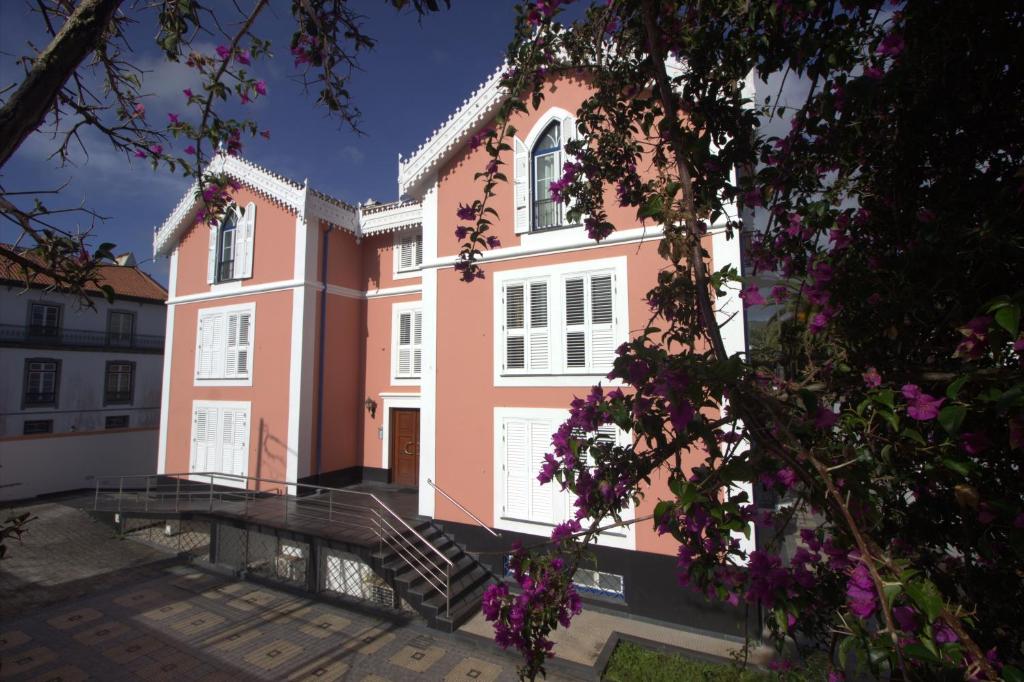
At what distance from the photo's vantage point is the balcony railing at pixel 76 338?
19.9 meters

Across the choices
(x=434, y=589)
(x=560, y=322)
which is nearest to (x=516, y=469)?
(x=434, y=589)

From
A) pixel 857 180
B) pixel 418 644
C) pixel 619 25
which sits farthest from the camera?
pixel 418 644

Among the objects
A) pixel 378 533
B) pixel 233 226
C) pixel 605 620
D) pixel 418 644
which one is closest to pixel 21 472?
pixel 233 226

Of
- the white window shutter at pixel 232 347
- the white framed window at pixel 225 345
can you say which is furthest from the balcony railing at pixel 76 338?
the white window shutter at pixel 232 347

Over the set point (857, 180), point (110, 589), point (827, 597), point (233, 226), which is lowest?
point (110, 589)

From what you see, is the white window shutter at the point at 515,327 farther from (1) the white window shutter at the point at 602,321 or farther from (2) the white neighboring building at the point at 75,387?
(2) the white neighboring building at the point at 75,387

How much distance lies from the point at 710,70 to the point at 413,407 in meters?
11.3

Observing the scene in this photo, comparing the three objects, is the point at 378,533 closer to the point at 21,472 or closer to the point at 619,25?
the point at 619,25

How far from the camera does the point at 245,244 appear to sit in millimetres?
13531

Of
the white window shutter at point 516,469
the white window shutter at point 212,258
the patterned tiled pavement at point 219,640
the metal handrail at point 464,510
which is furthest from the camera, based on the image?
the white window shutter at point 212,258

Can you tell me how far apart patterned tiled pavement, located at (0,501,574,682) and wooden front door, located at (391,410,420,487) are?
12.9ft

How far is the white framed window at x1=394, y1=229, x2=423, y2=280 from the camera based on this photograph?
1307cm

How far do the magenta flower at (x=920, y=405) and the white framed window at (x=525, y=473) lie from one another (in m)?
6.87

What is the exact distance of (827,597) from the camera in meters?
2.06
